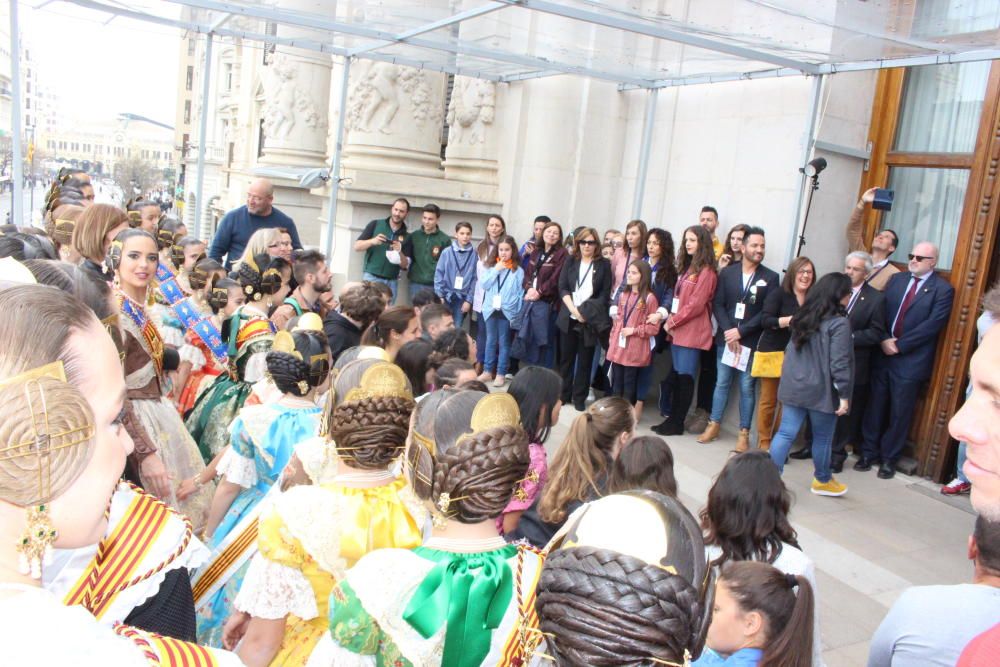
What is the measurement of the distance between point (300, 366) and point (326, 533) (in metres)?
1.15

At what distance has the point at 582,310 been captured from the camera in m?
7.06

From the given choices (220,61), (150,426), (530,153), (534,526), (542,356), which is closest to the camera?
(534,526)

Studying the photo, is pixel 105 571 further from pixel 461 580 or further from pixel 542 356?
pixel 542 356

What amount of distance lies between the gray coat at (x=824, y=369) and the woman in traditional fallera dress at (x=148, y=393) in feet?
12.9

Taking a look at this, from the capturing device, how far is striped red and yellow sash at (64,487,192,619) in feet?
4.29

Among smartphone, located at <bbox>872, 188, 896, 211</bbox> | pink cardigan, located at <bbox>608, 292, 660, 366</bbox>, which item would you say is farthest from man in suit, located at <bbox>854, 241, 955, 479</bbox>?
pink cardigan, located at <bbox>608, 292, 660, 366</bbox>

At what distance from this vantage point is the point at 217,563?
250 centimetres

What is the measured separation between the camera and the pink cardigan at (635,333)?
21.5 ft

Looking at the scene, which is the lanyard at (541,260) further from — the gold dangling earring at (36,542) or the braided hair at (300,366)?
the gold dangling earring at (36,542)

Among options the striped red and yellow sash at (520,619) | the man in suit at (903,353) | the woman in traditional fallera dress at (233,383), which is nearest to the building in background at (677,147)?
the man in suit at (903,353)

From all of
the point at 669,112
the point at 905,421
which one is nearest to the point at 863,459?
the point at 905,421

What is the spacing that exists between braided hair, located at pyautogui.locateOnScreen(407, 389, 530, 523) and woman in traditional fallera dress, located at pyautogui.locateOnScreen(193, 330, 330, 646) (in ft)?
3.33

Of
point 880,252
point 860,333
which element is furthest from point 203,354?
point 880,252

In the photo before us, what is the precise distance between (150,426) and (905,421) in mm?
5423
